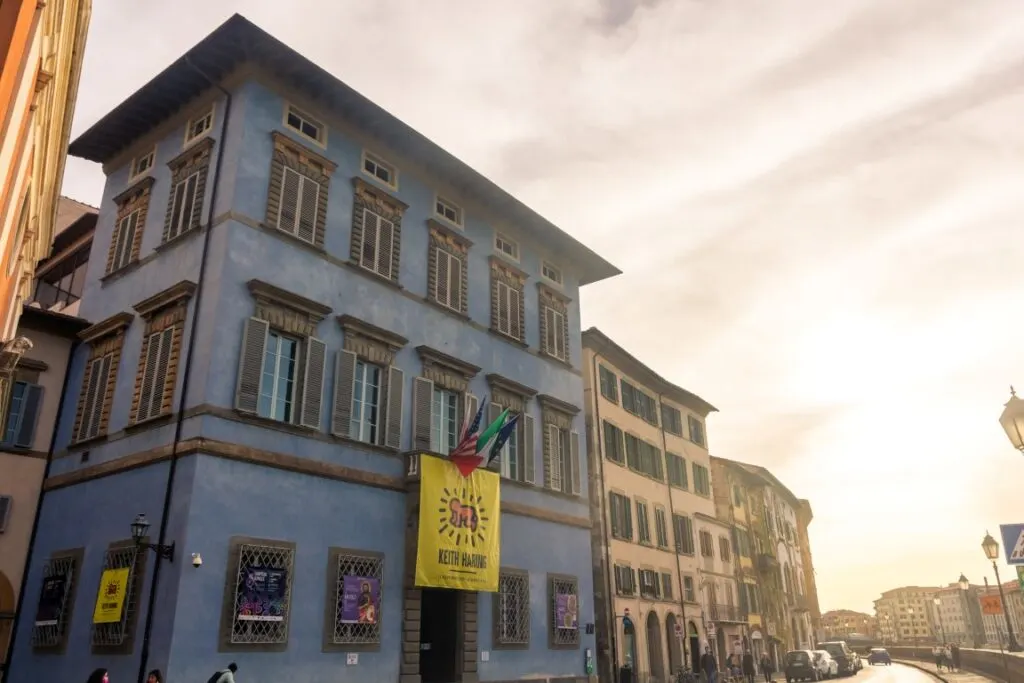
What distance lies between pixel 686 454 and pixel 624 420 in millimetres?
8476

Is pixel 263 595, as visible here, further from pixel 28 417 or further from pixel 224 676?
pixel 28 417

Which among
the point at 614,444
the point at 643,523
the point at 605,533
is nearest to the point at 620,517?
the point at 605,533

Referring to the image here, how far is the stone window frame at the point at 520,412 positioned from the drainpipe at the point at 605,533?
10.1m

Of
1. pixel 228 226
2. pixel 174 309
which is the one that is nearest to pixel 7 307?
pixel 174 309

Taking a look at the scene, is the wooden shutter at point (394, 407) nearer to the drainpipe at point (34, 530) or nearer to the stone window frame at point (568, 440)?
the stone window frame at point (568, 440)

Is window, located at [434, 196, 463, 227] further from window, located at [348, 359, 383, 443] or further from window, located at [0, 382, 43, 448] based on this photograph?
window, located at [0, 382, 43, 448]

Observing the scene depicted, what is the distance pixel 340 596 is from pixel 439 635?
4650mm

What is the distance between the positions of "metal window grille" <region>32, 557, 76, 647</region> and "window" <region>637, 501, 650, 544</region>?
2591cm

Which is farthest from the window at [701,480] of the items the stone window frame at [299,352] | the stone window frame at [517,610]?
the stone window frame at [299,352]

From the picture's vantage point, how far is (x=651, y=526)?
1560 inches

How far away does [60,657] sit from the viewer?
17438 millimetres

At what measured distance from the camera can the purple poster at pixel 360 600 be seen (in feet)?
61.1

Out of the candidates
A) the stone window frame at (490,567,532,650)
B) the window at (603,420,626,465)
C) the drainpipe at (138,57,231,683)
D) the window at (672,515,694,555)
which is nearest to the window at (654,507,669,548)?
the window at (672,515,694,555)

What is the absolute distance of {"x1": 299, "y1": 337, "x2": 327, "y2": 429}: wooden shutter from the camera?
62.5 ft
